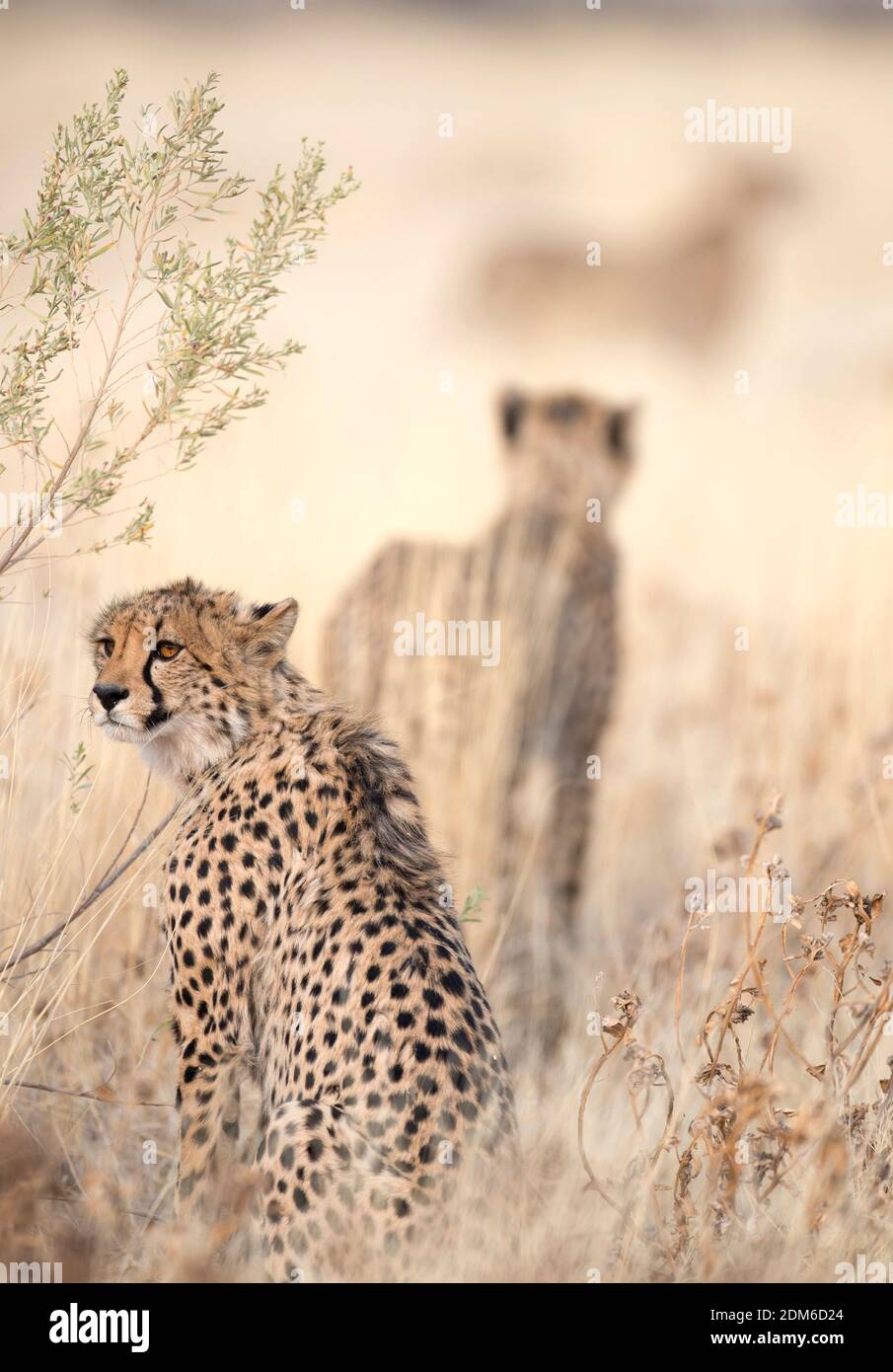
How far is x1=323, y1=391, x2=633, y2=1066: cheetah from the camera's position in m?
5.48

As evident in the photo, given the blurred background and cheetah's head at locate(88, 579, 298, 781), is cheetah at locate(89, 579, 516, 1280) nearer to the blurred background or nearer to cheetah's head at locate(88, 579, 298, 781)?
cheetah's head at locate(88, 579, 298, 781)

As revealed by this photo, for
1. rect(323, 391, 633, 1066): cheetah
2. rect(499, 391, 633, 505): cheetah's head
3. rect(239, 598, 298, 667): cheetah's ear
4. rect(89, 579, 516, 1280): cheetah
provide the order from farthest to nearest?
rect(499, 391, 633, 505): cheetah's head
rect(323, 391, 633, 1066): cheetah
rect(239, 598, 298, 667): cheetah's ear
rect(89, 579, 516, 1280): cheetah

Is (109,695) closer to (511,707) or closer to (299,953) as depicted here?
(299,953)

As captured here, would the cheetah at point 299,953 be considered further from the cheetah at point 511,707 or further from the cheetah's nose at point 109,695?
the cheetah at point 511,707

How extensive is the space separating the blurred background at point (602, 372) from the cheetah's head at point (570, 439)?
15cm

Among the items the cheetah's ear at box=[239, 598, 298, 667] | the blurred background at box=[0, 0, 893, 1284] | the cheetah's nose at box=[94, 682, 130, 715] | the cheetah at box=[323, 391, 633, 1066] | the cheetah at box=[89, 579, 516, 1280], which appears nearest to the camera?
the cheetah at box=[89, 579, 516, 1280]

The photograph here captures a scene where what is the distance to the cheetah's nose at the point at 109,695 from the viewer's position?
316 cm

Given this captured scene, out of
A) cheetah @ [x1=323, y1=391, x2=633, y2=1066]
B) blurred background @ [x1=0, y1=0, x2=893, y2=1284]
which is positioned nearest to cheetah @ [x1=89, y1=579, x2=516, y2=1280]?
blurred background @ [x1=0, y1=0, x2=893, y2=1284]

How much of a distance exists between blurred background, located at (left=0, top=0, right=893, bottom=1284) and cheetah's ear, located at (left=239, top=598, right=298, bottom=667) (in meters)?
0.49

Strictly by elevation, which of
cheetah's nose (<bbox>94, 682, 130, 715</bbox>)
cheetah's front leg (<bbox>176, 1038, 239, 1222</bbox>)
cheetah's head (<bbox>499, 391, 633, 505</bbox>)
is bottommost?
cheetah's front leg (<bbox>176, 1038, 239, 1222</bbox>)

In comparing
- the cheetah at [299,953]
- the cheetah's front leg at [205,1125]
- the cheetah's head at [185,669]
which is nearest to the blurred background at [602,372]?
the cheetah's head at [185,669]

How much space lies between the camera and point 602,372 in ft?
49.2

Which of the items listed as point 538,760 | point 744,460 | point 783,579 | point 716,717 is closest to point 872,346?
point 744,460
